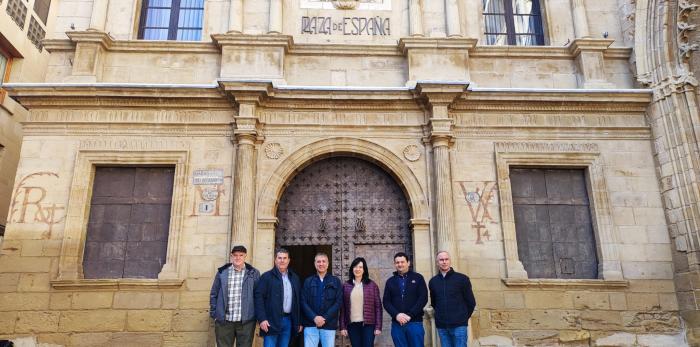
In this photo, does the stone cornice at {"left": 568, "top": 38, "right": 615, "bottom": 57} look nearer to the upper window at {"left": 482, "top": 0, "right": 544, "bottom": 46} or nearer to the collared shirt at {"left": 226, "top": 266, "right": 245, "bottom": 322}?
the upper window at {"left": 482, "top": 0, "right": 544, "bottom": 46}

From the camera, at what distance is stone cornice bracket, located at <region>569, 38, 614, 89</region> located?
9102 millimetres

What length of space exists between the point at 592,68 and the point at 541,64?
862mm

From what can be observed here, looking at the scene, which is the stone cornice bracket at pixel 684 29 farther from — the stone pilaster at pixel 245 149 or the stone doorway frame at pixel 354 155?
the stone pilaster at pixel 245 149

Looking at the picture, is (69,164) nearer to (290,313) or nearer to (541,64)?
(290,313)

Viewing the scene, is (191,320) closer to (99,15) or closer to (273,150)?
(273,150)

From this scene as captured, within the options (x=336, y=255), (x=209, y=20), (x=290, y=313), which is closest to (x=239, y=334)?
(x=290, y=313)

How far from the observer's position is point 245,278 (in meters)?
6.25

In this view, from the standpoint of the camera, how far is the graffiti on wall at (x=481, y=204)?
27.0 feet

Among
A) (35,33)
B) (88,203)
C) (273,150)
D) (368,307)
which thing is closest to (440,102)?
(273,150)

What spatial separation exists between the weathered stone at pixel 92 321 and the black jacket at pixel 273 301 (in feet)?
9.24

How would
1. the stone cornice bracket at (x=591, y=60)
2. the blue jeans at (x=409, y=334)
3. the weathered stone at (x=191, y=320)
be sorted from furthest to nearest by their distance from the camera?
the stone cornice bracket at (x=591, y=60) < the weathered stone at (x=191, y=320) < the blue jeans at (x=409, y=334)

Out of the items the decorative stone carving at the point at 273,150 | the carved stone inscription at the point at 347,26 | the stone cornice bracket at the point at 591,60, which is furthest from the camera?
the carved stone inscription at the point at 347,26

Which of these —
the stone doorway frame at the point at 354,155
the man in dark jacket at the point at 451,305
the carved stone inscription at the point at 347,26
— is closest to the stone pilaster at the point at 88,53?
the carved stone inscription at the point at 347,26

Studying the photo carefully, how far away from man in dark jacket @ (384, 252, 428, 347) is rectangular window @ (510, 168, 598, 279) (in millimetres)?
2862
